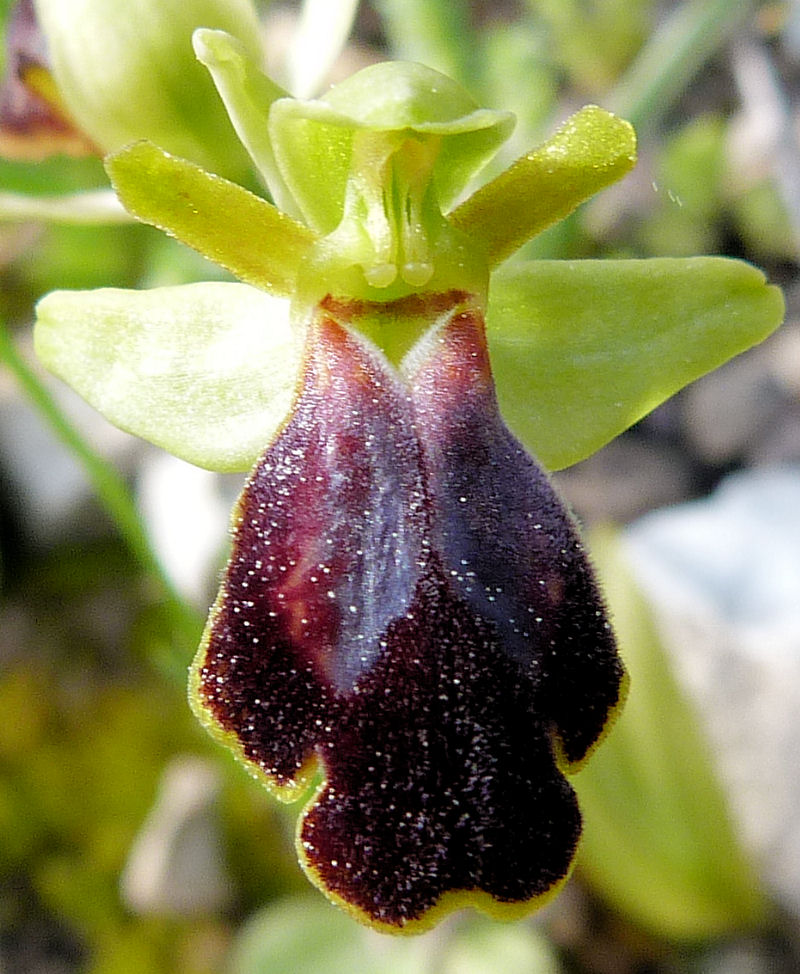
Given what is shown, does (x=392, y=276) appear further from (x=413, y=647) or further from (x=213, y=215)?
(x=413, y=647)

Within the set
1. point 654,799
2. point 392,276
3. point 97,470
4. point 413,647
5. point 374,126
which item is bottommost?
point 654,799

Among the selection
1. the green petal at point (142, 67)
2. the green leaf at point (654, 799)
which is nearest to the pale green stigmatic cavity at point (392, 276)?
the green petal at point (142, 67)

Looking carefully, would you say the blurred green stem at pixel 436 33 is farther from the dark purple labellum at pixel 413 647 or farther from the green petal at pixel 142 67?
the dark purple labellum at pixel 413 647

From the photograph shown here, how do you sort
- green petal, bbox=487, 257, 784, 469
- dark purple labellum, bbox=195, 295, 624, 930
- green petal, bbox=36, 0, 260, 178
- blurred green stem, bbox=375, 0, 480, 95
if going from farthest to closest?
blurred green stem, bbox=375, 0, 480, 95 < green petal, bbox=36, 0, 260, 178 < green petal, bbox=487, 257, 784, 469 < dark purple labellum, bbox=195, 295, 624, 930

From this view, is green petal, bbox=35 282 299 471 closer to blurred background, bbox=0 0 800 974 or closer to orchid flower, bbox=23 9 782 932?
orchid flower, bbox=23 9 782 932

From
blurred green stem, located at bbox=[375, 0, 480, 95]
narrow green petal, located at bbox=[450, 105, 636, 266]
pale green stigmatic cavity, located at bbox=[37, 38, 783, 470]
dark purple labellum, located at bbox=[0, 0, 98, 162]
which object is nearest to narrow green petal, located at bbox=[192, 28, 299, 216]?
pale green stigmatic cavity, located at bbox=[37, 38, 783, 470]

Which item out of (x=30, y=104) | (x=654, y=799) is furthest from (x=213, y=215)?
(x=654, y=799)
